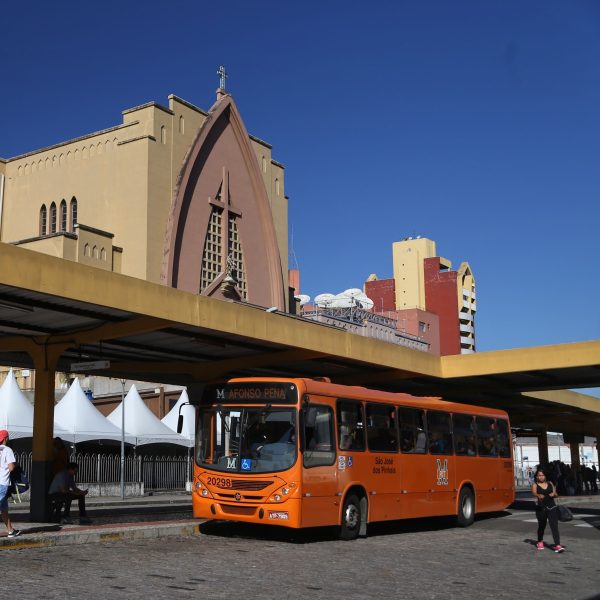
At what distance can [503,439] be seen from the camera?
888 inches

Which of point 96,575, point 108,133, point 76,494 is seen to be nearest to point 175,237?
point 108,133

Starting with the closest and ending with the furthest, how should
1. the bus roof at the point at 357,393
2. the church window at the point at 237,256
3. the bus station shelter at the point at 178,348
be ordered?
the bus station shelter at the point at 178,348 → the bus roof at the point at 357,393 → the church window at the point at 237,256

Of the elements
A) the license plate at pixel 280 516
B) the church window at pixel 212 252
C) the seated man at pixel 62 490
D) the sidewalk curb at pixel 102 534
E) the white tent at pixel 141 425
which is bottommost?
the sidewalk curb at pixel 102 534

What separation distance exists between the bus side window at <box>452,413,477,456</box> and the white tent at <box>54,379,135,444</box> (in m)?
17.4

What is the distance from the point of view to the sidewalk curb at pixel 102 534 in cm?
1291

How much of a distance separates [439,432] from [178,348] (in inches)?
240

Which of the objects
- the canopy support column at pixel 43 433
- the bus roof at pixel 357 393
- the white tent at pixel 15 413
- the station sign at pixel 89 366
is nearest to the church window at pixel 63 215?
the white tent at pixel 15 413

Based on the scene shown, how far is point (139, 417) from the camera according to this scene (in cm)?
3669

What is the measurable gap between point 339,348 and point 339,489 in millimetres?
5712

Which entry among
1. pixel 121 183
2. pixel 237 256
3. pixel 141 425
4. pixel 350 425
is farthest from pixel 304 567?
pixel 237 256

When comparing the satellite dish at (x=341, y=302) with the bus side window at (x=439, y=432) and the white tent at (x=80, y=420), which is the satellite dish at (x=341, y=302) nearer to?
the white tent at (x=80, y=420)

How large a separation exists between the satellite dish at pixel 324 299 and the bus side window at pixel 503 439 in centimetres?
6222

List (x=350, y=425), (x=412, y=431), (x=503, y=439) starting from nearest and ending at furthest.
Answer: (x=350, y=425) → (x=412, y=431) → (x=503, y=439)

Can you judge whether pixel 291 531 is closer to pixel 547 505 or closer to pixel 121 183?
pixel 547 505
